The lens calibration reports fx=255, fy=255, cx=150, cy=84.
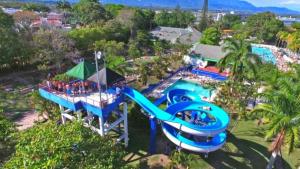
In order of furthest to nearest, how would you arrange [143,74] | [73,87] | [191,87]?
[191,87] → [143,74] → [73,87]

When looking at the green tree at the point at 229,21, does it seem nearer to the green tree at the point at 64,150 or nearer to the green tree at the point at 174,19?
the green tree at the point at 174,19

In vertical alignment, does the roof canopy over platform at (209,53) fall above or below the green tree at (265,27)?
below

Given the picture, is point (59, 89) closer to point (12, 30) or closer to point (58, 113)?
point (58, 113)

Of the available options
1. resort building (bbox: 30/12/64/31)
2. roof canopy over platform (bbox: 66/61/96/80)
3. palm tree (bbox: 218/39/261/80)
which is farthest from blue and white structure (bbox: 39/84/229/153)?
resort building (bbox: 30/12/64/31)

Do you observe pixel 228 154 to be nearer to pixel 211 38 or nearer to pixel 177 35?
pixel 211 38

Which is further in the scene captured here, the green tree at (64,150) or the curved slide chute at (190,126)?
the curved slide chute at (190,126)

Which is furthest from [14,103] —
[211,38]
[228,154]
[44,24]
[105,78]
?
[211,38]

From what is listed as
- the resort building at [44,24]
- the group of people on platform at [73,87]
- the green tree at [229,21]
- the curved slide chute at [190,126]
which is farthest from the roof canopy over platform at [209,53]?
A: the green tree at [229,21]

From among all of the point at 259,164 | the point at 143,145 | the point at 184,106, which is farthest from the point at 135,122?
the point at 259,164
